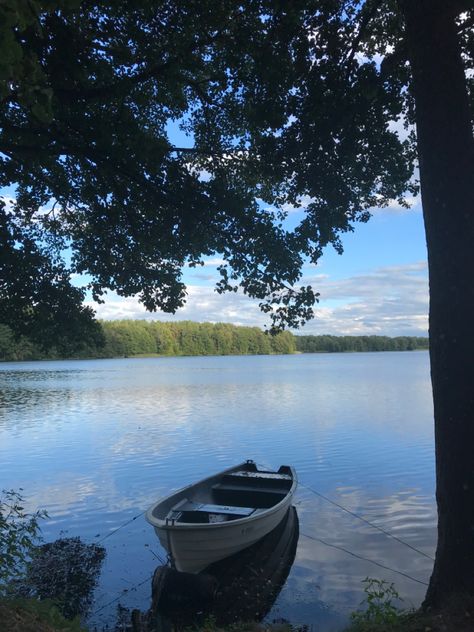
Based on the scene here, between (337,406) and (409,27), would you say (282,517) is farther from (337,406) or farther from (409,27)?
(337,406)

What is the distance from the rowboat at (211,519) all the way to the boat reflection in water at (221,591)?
1.20 feet

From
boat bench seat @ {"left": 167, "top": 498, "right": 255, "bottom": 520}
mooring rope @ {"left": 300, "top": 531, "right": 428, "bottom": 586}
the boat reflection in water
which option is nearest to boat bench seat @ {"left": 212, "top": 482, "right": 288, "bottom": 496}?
mooring rope @ {"left": 300, "top": 531, "right": 428, "bottom": 586}

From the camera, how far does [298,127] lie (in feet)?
30.1

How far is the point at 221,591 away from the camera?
9.25 meters

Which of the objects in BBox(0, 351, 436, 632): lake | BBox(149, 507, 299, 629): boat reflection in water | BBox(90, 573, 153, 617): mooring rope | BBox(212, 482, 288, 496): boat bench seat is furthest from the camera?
BBox(212, 482, 288, 496): boat bench seat

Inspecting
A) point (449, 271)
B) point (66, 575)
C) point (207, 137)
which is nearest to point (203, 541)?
point (66, 575)

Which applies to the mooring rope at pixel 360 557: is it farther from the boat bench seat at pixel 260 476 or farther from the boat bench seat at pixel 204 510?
the boat bench seat at pixel 204 510

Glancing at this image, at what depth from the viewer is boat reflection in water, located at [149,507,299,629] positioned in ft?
28.1

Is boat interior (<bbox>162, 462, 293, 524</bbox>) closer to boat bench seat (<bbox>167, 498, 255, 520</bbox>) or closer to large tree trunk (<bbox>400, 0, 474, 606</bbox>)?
boat bench seat (<bbox>167, 498, 255, 520</bbox>)

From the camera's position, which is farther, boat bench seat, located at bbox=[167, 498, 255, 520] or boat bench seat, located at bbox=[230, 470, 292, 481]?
boat bench seat, located at bbox=[230, 470, 292, 481]

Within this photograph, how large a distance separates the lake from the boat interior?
1.31 metres

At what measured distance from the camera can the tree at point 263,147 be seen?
17.4ft

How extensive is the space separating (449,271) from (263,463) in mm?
16571

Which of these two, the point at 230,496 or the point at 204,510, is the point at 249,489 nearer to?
the point at 230,496
